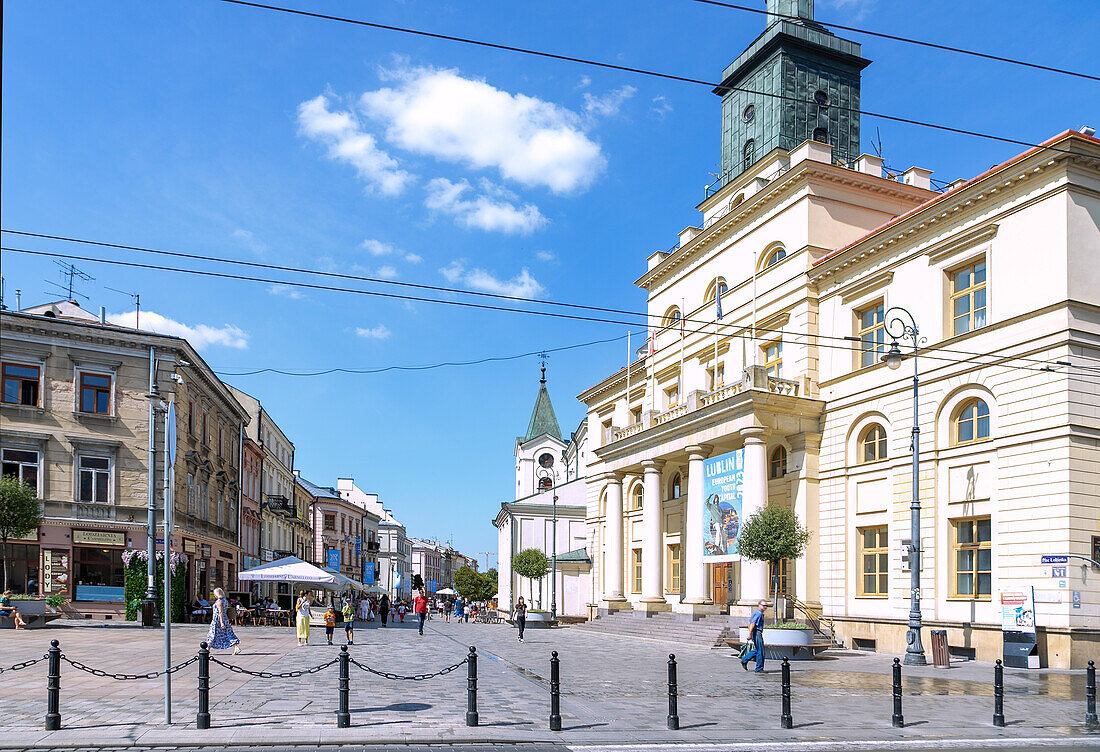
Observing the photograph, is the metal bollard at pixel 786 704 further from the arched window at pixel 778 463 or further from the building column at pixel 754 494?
the arched window at pixel 778 463

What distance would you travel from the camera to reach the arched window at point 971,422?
27.5 metres

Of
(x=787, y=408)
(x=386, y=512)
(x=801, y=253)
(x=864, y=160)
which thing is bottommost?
(x=386, y=512)

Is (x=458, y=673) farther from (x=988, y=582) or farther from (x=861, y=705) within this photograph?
(x=988, y=582)

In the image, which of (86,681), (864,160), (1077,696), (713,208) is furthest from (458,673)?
(713,208)

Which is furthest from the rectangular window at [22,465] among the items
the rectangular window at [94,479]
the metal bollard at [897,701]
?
the metal bollard at [897,701]

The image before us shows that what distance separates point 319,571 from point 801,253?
21406 millimetres

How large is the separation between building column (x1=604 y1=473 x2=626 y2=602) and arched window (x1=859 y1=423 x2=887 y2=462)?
15478 millimetres

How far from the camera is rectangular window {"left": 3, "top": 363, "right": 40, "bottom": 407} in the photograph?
114ft

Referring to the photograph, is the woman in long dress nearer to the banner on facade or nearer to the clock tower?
the banner on facade

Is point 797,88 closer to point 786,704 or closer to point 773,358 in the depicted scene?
point 773,358

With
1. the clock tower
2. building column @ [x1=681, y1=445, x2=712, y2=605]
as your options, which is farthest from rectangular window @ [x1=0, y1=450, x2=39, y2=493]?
the clock tower

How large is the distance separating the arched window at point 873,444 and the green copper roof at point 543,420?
63.3 metres

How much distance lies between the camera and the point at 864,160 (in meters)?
37.5

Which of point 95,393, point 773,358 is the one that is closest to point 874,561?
point 773,358
